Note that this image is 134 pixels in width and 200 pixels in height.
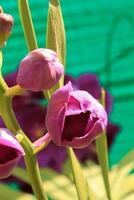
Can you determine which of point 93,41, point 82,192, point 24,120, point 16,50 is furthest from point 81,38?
point 82,192

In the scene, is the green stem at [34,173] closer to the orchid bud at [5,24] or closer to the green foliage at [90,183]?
the orchid bud at [5,24]

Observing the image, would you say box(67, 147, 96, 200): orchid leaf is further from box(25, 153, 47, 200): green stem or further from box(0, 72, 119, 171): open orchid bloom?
box(0, 72, 119, 171): open orchid bloom

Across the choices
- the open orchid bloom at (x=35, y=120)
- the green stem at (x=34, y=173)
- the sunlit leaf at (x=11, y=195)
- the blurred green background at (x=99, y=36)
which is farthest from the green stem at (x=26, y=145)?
the blurred green background at (x=99, y=36)

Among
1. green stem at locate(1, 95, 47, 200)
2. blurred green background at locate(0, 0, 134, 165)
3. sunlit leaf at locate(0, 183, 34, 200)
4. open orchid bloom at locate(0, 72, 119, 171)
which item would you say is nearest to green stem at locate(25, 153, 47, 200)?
green stem at locate(1, 95, 47, 200)

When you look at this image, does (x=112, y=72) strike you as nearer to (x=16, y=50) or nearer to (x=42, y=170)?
(x=16, y=50)

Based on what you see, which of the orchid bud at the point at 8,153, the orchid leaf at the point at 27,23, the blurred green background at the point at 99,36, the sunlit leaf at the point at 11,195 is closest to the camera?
the orchid bud at the point at 8,153

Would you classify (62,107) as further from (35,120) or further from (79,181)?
(35,120)

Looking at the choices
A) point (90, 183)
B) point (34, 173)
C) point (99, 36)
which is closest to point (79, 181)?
point (34, 173)
